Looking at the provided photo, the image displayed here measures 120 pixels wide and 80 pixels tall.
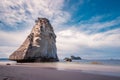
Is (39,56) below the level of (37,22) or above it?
below

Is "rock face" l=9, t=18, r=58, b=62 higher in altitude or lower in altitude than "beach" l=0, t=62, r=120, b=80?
higher

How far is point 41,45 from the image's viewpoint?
5812cm

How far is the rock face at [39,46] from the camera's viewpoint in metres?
54.0

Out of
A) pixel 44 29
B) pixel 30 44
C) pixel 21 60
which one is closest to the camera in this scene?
pixel 21 60

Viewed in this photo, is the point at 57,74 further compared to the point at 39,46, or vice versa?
the point at 39,46

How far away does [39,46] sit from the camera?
5694cm

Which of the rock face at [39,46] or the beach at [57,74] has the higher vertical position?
the rock face at [39,46]

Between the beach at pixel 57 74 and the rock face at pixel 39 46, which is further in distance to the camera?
the rock face at pixel 39 46

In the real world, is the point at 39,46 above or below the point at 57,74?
above

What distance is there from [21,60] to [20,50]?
4.91m

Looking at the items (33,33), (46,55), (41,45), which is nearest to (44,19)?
(33,33)

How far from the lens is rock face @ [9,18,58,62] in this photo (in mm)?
54019

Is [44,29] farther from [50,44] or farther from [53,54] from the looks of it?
[53,54]

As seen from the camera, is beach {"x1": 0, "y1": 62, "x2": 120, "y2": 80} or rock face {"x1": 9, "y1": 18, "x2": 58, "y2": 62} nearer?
beach {"x1": 0, "y1": 62, "x2": 120, "y2": 80}
